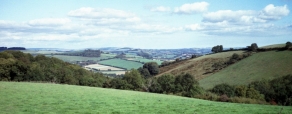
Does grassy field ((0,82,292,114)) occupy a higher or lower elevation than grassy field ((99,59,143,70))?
higher

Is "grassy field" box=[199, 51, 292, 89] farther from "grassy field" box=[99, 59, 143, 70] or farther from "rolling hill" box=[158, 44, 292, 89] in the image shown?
"grassy field" box=[99, 59, 143, 70]

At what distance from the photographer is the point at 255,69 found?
84.1 meters

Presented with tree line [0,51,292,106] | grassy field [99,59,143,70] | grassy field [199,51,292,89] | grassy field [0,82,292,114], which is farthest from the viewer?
grassy field [99,59,143,70]

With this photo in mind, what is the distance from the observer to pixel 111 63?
7274 inches

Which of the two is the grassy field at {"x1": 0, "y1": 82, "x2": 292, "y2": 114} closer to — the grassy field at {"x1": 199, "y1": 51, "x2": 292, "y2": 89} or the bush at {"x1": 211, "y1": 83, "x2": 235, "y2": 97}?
the bush at {"x1": 211, "y1": 83, "x2": 235, "y2": 97}

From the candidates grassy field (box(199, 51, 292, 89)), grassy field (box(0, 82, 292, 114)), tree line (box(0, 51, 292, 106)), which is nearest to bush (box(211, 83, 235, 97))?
tree line (box(0, 51, 292, 106))

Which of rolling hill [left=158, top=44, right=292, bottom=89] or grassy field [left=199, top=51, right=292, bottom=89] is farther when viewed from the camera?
rolling hill [left=158, top=44, right=292, bottom=89]

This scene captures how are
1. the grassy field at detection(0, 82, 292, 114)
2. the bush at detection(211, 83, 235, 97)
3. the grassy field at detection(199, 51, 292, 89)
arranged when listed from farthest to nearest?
the grassy field at detection(199, 51, 292, 89)
the bush at detection(211, 83, 235, 97)
the grassy field at detection(0, 82, 292, 114)

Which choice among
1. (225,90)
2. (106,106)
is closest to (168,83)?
(225,90)

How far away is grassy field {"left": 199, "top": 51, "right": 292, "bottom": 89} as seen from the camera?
75.2 meters

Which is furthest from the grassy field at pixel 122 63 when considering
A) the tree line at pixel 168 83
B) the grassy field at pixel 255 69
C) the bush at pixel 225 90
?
the bush at pixel 225 90

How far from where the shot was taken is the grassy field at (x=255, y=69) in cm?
7519

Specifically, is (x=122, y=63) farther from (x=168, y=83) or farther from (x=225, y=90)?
(x=225, y=90)

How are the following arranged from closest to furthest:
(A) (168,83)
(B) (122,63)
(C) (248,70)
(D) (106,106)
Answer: (D) (106,106), (A) (168,83), (C) (248,70), (B) (122,63)
